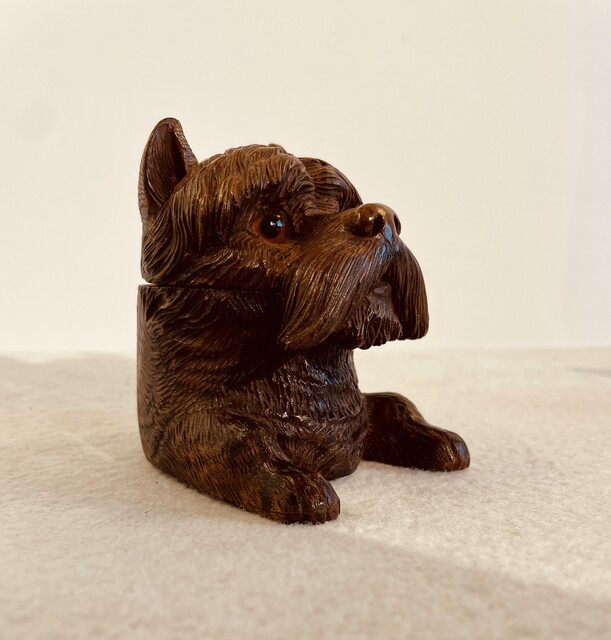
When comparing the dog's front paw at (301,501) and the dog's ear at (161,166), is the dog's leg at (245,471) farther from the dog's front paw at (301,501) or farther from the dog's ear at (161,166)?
the dog's ear at (161,166)

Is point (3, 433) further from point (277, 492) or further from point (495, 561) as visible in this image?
point (495, 561)

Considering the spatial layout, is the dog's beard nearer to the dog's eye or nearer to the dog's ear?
the dog's eye

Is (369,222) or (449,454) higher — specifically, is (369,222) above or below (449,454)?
above

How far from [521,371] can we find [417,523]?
1.35 metres

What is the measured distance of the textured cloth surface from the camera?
2.13 feet

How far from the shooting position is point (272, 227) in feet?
3.16

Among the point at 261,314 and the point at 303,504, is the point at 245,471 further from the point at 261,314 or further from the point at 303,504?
the point at 261,314

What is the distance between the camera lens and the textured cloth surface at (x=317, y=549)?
65 cm

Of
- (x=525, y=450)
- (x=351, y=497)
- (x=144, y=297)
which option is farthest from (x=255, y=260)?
(x=525, y=450)

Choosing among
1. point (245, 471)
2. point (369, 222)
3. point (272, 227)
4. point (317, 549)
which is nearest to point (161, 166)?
point (272, 227)

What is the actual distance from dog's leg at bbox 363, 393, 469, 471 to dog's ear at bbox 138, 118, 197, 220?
44 centimetres

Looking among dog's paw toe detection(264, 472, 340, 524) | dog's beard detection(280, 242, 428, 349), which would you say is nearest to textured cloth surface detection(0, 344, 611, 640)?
dog's paw toe detection(264, 472, 340, 524)

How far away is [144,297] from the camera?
105 cm

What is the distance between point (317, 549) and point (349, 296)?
0.29 meters
